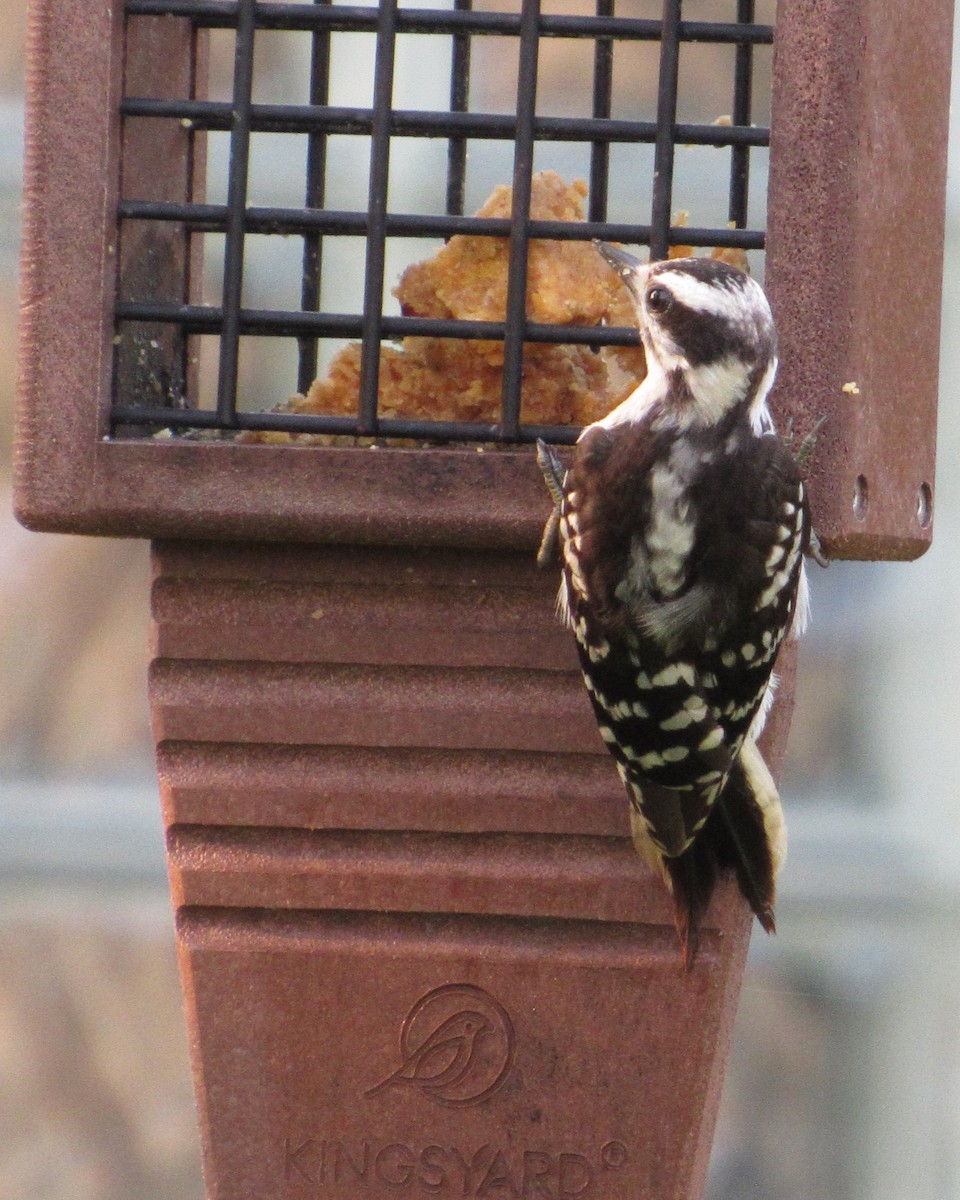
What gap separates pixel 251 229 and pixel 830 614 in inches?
59.1

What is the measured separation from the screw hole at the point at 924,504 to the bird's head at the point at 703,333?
0.45 feet

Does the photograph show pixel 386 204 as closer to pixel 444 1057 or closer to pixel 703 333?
pixel 703 333

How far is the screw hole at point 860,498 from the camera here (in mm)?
1377

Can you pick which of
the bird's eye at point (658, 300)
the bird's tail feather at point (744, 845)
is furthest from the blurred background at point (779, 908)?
the bird's eye at point (658, 300)

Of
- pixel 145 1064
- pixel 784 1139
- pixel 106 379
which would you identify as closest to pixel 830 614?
pixel 784 1139

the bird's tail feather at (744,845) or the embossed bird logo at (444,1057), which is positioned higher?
the bird's tail feather at (744,845)

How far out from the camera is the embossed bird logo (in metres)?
1.46

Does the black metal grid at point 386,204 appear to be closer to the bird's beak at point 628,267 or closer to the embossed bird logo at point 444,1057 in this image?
the bird's beak at point 628,267

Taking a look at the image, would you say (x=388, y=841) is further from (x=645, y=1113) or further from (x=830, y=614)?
(x=830, y=614)

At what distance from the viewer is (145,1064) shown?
107 inches

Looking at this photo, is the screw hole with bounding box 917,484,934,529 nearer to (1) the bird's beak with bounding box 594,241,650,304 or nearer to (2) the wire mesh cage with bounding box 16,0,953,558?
(2) the wire mesh cage with bounding box 16,0,953,558

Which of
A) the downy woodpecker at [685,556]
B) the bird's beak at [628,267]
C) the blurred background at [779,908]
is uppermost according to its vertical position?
the bird's beak at [628,267]

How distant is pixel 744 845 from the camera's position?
4.97 feet

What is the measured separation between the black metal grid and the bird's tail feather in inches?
13.0
